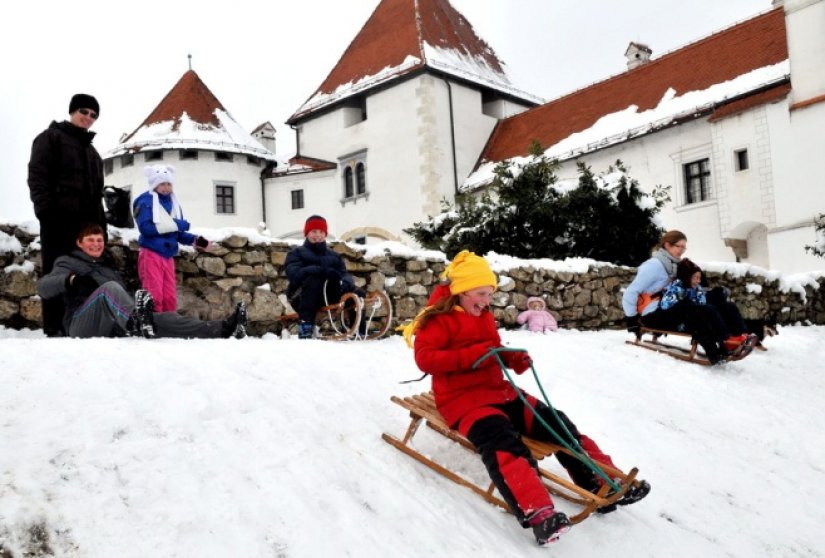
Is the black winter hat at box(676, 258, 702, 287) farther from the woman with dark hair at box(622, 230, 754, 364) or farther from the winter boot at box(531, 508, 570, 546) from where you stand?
the winter boot at box(531, 508, 570, 546)

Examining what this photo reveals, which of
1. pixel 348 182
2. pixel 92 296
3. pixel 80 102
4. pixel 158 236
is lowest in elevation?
pixel 92 296

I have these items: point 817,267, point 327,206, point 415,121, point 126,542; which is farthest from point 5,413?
point 327,206

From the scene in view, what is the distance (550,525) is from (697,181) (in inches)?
813

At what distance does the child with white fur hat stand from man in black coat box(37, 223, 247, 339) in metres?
0.62

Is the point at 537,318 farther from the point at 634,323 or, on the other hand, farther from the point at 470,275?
the point at 470,275

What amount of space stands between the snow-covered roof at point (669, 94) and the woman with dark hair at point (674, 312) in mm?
14756

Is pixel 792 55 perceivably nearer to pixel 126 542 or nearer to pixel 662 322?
pixel 662 322

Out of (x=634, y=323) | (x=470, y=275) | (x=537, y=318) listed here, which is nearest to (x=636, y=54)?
(x=537, y=318)

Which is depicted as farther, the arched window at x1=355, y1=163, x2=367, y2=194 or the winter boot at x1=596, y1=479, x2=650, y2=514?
the arched window at x1=355, y1=163, x2=367, y2=194

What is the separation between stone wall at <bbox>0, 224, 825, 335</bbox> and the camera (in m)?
6.21

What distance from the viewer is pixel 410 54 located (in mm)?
26625

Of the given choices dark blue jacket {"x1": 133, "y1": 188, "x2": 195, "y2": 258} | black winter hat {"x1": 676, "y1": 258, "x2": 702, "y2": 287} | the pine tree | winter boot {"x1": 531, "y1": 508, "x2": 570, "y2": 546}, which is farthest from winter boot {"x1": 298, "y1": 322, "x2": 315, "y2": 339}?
the pine tree

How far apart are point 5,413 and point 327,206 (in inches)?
1014

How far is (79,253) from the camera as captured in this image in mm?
5496
